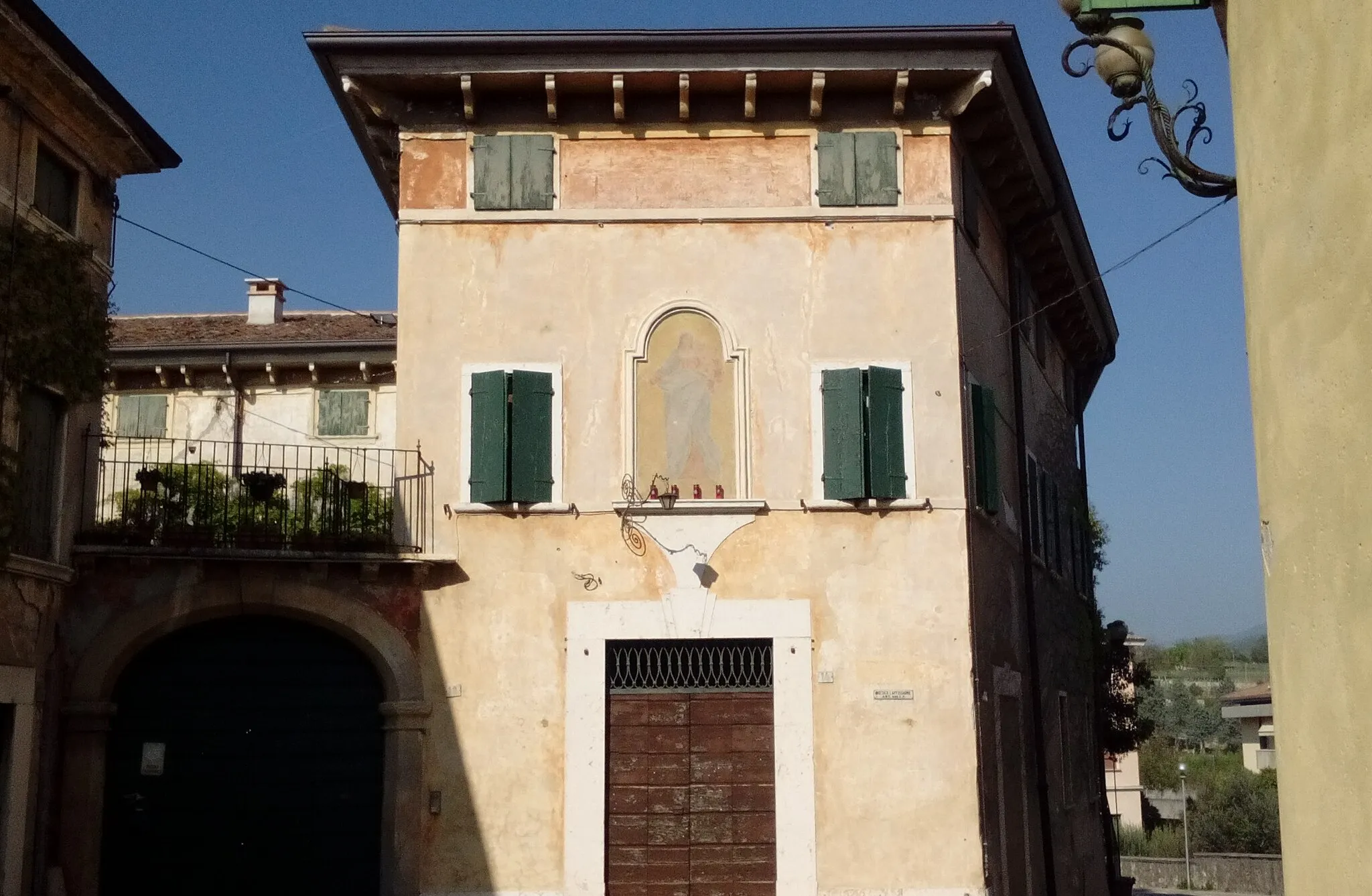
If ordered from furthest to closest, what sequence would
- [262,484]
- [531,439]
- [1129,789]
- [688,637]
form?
[1129,789], [262,484], [531,439], [688,637]

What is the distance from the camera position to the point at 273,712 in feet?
50.7

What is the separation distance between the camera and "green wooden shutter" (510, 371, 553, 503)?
51.2 feet

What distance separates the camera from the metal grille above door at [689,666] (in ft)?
50.9

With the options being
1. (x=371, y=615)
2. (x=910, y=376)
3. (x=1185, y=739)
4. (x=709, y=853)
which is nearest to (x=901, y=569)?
(x=910, y=376)

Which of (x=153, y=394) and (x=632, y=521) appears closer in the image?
(x=632, y=521)

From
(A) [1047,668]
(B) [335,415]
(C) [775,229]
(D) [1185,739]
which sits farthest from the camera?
(D) [1185,739]

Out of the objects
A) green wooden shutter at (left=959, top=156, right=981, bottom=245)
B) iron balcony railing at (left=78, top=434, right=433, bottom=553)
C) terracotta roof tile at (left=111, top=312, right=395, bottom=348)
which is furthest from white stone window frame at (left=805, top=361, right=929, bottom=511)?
terracotta roof tile at (left=111, top=312, right=395, bottom=348)

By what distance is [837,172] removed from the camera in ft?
53.0

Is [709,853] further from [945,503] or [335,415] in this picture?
[335,415]

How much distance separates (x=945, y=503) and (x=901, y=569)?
0.80 metres

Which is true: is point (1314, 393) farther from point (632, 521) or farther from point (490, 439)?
point (490, 439)

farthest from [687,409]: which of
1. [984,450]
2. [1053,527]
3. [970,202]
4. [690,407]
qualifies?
[1053,527]

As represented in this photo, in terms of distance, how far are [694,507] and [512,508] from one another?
1.80m

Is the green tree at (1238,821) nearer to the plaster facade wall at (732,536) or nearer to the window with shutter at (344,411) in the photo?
the window with shutter at (344,411)
